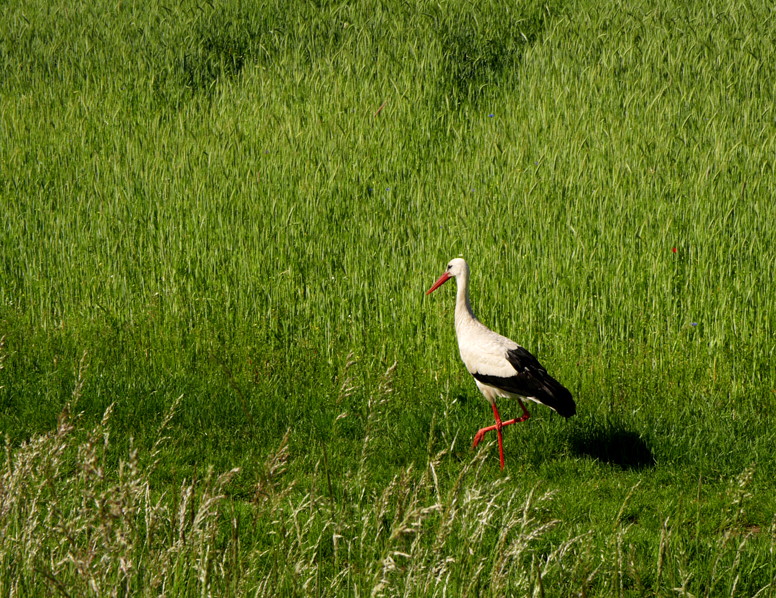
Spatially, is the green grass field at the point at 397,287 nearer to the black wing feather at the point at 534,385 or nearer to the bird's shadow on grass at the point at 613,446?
the bird's shadow on grass at the point at 613,446

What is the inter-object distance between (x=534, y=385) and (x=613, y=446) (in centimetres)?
84

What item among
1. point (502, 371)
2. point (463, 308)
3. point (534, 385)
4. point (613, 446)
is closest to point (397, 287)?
point (463, 308)

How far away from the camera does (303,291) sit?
8172 millimetres

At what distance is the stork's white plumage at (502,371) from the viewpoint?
5.71 meters

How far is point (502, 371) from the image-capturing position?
5.84 metres

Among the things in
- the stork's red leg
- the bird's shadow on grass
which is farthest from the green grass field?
the stork's red leg

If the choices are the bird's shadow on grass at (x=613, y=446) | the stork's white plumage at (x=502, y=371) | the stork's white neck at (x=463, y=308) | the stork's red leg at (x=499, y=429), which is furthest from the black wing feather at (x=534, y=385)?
the stork's white neck at (x=463, y=308)

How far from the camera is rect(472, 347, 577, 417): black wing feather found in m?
5.69

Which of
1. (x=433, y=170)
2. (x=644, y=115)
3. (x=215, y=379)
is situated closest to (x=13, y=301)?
(x=215, y=379)

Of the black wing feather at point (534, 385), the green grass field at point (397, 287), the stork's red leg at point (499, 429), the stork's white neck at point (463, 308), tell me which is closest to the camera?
the green grass field at point (397, 287)

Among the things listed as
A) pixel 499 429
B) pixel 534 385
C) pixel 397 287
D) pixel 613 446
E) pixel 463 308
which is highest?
pixel 463 308

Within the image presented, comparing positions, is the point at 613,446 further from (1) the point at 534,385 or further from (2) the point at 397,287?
(2) the point at 397,287

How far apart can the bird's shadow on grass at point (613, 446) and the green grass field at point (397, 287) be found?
0.6 inches

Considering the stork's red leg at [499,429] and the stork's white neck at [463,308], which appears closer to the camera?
the stork's red leg at [499,429]
